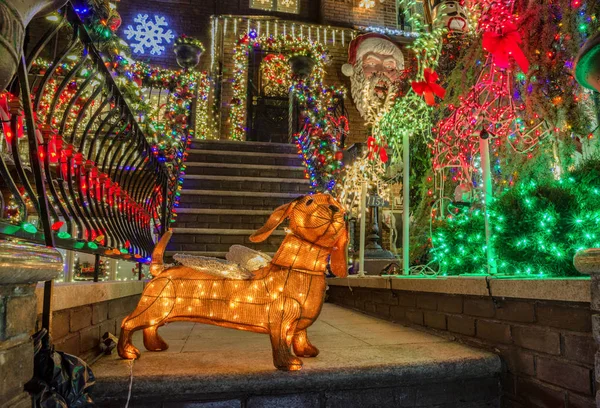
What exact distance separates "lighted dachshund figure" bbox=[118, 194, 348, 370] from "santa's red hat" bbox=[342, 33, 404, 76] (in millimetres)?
10214

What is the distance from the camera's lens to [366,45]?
1095 centimetres

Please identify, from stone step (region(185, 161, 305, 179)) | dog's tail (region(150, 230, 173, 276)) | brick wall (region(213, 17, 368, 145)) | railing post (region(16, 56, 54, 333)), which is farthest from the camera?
brick wall (region(213, 17, 368, 145))

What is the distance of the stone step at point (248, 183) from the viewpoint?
267 inches

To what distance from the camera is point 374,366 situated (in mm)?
1763

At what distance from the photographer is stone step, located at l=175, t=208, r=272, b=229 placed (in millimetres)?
5961

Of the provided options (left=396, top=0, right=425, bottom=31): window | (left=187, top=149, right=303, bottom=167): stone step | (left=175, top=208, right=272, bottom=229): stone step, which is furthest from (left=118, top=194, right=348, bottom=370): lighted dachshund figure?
(left=396, top=0, right=425, bottom=31): window

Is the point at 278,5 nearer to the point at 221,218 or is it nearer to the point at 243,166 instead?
the point at 243,166

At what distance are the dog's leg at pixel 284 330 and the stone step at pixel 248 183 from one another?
5031 millimetres

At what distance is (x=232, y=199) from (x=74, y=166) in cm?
414

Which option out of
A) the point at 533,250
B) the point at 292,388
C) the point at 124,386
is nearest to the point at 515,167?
the point at 533,250

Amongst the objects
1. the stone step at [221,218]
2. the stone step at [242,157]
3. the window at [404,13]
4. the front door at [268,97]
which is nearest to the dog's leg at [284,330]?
the stone step at [221,218]

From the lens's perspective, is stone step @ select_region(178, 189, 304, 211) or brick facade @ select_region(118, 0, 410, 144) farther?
brick facade @ select_region(118, 0, 410, 144)

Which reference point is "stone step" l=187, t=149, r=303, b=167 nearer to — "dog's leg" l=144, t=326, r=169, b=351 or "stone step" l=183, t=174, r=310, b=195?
"stone step" l=183, t=174, r=310, b=195

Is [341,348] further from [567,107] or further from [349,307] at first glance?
[567,107]
